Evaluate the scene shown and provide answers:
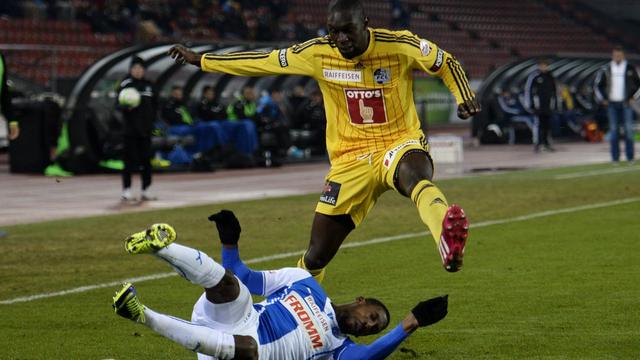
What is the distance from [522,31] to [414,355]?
5049 cm

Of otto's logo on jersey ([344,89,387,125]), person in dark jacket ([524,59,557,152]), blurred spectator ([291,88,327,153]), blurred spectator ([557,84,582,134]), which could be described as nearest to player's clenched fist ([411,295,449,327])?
otto's logo on jersey ([344,89,387,125])

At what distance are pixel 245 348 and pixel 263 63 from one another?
2762mm

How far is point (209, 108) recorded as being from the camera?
26.4 m

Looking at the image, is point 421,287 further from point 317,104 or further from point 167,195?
point 317,104

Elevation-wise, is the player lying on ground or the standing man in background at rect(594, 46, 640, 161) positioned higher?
the standing man in background at rect(594, 46, 640, 161)

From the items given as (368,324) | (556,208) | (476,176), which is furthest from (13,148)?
(368,324)

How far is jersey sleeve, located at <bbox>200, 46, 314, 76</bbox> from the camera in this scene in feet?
28.4

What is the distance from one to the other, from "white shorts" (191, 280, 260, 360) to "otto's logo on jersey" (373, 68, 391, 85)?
2.19m

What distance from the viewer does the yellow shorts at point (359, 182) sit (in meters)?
8.29

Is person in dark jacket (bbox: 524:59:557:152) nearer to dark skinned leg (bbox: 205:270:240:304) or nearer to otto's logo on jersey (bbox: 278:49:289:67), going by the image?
otto's logo on jersey (bbox: 278:49:289:67)

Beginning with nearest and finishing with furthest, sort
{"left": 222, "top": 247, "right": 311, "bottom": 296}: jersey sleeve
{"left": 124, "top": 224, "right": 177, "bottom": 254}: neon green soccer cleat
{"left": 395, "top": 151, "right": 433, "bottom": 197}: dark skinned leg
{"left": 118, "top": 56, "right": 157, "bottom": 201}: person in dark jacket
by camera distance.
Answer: {"left": 124, "top": 224, "right": 177, "bottom": 254}: neon green soccer cleat, {"left": 222, "top": 247, "right": 311, "bottom": 296}: jersey sleeve, {"left": 395, "top": 151, "right": 433, "bottom": 197}: dark skinned leg, {"left": 118, "top": 56, "right": 157, "bottom": 201}: person in dark jacket

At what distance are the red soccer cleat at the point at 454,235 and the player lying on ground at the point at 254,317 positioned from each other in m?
0.32

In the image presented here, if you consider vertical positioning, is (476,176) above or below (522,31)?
below

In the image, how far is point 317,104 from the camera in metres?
28.9
